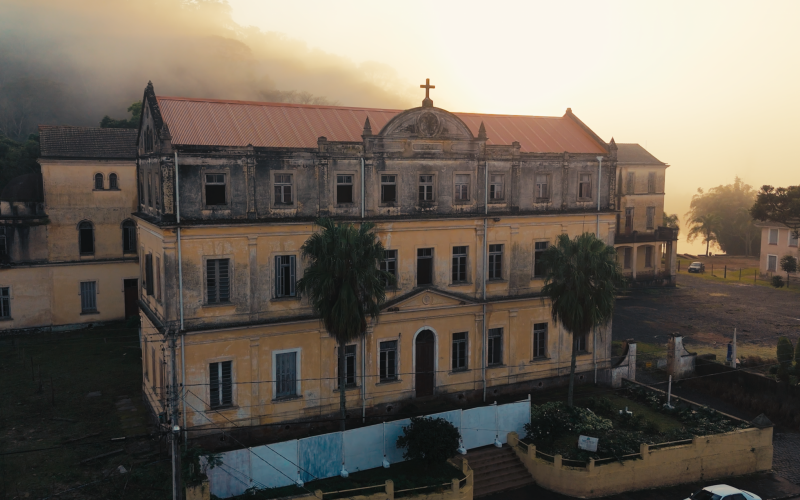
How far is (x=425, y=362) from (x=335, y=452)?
7.75 meters

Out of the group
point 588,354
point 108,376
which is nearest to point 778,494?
point 588,354

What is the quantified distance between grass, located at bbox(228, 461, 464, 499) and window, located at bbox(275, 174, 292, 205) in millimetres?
11342

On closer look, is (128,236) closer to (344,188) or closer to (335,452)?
(344,188)

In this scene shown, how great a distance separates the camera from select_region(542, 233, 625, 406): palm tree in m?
27.5

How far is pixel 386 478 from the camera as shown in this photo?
2334cm

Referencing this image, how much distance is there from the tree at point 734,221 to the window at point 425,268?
74740mm

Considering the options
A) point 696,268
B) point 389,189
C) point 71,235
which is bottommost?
point 696,268

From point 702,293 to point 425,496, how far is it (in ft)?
156

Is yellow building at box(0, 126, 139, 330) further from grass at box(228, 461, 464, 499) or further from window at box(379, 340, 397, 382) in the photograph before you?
grass at box(228, 461, 464, 499)

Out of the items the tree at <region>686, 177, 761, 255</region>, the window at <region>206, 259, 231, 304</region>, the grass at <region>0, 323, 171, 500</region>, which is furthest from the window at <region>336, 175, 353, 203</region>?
the tree at <region>686, 177, 761, 255</region>

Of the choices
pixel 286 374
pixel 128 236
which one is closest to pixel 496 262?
pixel 286 374

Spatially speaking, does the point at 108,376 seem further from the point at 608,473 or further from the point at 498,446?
the point at 608,473

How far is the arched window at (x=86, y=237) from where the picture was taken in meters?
43.9

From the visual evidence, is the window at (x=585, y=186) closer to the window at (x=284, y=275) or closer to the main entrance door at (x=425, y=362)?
the main entrance door at (x=425, y=362)
